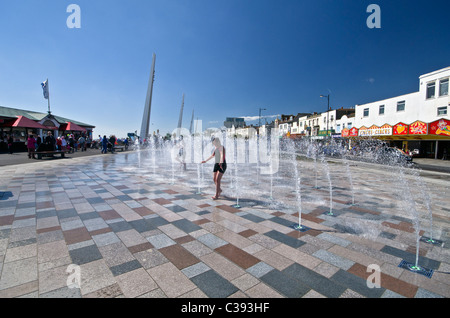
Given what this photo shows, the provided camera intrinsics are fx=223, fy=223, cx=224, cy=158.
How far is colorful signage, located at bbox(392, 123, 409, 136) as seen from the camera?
24.1m

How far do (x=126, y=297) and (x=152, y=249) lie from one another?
3.46 feet

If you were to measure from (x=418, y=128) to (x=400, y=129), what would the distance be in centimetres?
200

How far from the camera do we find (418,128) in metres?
22.7

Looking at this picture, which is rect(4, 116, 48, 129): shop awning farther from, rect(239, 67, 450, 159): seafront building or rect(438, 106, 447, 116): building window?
rect(438, 106, 447, 116): building window

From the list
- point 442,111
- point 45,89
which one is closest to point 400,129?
point 442,111

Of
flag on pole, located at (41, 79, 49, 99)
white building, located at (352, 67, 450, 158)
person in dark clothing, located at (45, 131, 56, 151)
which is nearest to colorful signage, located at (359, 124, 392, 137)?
white building, located at (352, 67, 450, 158)

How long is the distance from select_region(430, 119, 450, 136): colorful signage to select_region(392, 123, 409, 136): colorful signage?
259 centimetres

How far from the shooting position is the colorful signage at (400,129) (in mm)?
24109

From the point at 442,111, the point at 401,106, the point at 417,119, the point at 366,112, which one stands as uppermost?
the point at 366,112

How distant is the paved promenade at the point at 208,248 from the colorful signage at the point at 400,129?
74.0 ft

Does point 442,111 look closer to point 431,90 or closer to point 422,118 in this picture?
point 422,118

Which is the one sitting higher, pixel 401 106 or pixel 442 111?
pixel 401 106
